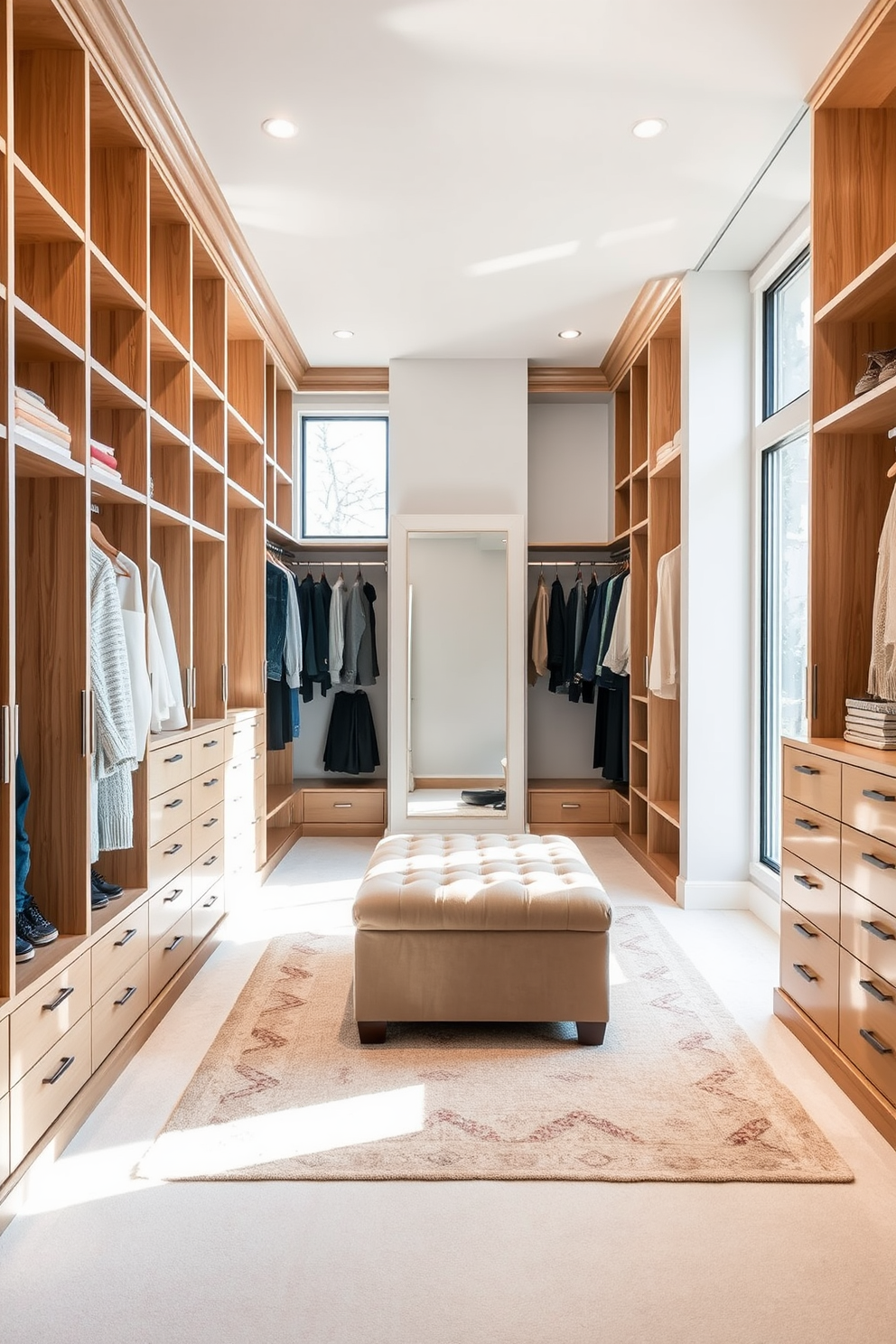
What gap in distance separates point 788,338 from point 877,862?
2551mm

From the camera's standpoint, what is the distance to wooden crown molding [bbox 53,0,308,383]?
8.12ft

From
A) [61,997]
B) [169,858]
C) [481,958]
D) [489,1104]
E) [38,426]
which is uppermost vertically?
[38,426]

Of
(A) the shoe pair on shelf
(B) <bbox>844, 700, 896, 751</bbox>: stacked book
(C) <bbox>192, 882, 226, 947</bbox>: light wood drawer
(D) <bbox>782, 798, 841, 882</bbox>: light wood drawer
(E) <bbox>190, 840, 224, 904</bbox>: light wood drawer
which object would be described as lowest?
(C) <bbox>192, 882, 226, 947</bbox>: light wood drawer

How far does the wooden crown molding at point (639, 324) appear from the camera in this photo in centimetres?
450

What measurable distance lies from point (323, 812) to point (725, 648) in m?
2.78

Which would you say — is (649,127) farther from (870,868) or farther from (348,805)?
(348,805)

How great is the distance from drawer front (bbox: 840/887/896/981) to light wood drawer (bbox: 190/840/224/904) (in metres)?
2.24

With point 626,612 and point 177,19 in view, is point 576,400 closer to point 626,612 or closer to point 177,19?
point 626,612

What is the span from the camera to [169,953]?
3166 mm

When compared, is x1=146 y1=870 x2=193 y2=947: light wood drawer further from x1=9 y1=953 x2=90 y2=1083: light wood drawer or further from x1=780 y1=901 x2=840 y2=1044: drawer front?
x1=780 y1=901 x2=840 y2=1044: drawer front


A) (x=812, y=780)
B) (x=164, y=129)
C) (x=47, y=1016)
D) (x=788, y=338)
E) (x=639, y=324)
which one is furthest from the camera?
(x=639, y=324)

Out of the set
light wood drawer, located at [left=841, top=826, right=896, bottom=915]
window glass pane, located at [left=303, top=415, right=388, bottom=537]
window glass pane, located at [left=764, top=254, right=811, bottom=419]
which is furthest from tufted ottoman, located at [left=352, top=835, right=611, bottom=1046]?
window glass pane, located at [left=303, top=415, right=388, bottom=537]

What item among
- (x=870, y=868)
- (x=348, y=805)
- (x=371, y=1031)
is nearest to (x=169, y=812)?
(x=371, y=1031)

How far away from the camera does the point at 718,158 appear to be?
3297 millimetres
